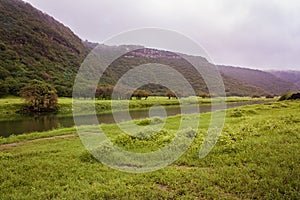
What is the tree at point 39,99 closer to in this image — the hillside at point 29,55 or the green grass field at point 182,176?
the hillside at point 29,55

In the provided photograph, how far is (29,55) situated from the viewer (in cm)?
15038

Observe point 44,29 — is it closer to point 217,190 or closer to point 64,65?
point 64,65

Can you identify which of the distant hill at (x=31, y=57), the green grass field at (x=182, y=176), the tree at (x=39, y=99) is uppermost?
the distant hill at (x=31, y=57)

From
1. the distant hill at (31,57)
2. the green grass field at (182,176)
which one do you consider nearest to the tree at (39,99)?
the distant hill at (31,57)

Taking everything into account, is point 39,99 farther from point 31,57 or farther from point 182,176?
point 31,57

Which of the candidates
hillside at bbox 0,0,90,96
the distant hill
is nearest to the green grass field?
the distant hill

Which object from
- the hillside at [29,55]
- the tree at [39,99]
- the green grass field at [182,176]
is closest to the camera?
the green grass field at [182,176]

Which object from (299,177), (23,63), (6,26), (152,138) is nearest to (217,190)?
(299,177)

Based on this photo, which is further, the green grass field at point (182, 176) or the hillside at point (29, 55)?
the hillside at point (29, 55)

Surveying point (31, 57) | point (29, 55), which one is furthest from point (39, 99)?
point (29, 55)

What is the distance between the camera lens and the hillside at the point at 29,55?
11034 centimetres

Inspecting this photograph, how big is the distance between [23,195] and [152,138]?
9727 mm

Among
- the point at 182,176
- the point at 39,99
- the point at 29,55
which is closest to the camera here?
Result: the point at 182,176

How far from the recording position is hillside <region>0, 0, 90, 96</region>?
362 ft
